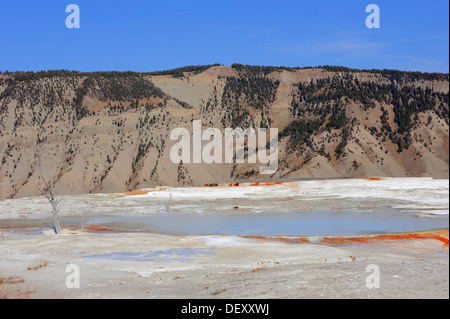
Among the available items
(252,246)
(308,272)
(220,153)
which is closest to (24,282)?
(308,272)

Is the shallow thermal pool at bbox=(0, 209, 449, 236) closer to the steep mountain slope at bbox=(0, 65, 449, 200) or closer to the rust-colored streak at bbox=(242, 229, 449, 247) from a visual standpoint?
the rust-colored streak at bbox=(242, 229, 449, 247)

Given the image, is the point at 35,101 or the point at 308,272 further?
the point at 35,101

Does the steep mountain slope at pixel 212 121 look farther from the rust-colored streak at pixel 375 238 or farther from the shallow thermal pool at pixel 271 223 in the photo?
the rust-colored streak at pixel 375 238

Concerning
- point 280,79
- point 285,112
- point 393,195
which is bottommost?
point 393,195

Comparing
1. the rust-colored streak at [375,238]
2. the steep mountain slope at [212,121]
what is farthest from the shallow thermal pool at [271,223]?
the steep mountain slope at [212,121]

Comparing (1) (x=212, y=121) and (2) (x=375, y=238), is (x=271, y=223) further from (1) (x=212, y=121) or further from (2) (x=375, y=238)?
(1) (x=212, y=121)

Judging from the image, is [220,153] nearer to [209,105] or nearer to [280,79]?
[209,105]
